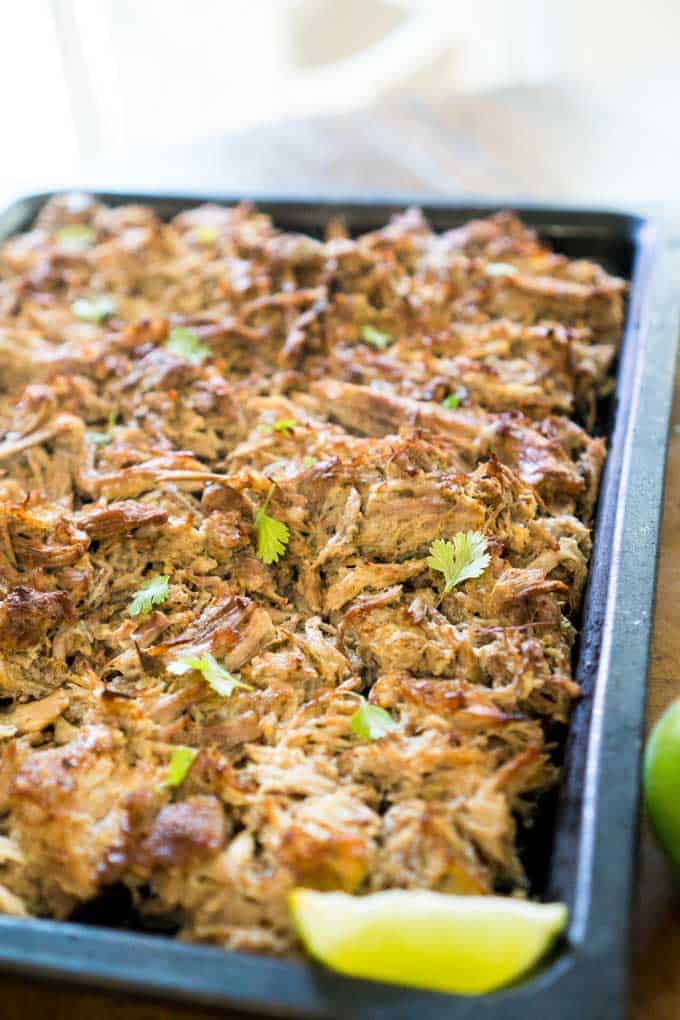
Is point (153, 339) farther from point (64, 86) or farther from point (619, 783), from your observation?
point (64, 86)

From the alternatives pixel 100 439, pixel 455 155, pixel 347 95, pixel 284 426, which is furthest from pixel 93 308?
pixel 347 95

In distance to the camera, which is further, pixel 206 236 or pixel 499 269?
pixel 206 236

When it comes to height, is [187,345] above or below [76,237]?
below

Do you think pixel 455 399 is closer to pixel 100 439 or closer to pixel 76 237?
pixel 100 439

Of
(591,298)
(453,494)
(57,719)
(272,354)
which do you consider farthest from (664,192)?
(57,719)

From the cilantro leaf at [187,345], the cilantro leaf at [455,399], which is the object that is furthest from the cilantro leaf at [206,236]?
the cilantro leaf at [455,399]

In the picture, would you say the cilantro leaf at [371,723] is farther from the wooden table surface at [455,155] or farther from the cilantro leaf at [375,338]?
the wooden table surface at [455,155]

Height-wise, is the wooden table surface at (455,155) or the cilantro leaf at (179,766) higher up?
the wooden table surface at (455,155)
